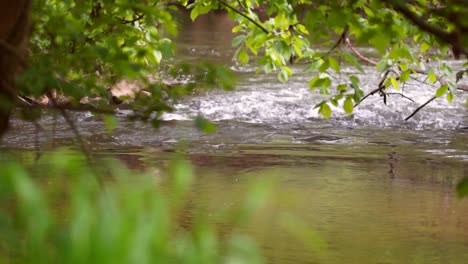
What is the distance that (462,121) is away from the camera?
13.4 m

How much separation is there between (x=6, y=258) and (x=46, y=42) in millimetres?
1884

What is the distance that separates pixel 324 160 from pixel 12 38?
7419 mm

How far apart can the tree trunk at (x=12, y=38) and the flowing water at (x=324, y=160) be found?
0.35 m

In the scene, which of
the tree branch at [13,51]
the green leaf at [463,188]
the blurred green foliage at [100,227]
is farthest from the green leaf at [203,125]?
the blurred green foliage at [100,227]

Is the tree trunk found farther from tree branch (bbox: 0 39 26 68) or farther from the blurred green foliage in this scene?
the blurred green foliage

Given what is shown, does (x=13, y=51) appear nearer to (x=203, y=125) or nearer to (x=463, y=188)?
(x=203, y=125)

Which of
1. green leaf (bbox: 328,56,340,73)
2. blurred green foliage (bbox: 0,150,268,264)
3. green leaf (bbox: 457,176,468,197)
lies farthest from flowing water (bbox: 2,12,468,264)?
blurred green foliage (bbox: 0,150,268,264)

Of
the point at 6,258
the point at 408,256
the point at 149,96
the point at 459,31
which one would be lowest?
the point at 408,256

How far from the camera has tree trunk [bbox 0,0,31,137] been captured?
9.68 ft

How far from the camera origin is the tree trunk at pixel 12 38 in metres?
2.95

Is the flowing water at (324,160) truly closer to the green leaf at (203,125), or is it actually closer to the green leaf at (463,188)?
the green leaf at (203,125)

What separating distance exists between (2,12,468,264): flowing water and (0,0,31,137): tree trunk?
0.35 metres

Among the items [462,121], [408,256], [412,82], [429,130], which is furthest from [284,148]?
[412,82]

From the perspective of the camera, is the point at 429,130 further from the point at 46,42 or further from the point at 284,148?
the point at 46,42
